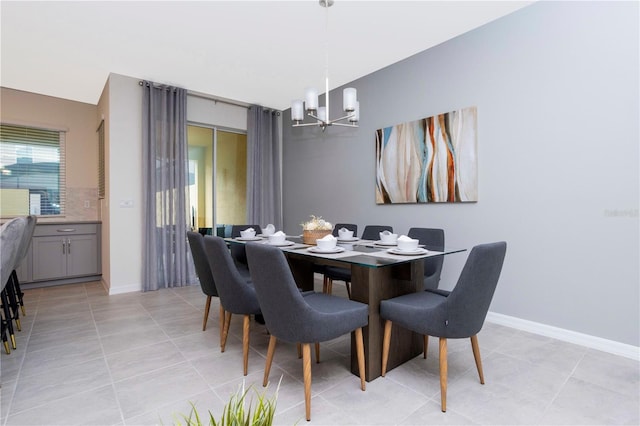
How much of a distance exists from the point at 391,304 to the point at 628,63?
2.42 meters

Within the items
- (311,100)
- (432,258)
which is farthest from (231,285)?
(432,258)

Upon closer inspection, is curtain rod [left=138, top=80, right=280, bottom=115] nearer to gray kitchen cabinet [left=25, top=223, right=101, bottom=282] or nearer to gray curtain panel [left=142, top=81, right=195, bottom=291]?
gray curtain panel [left=142, top=81, right=195, bottom=291]

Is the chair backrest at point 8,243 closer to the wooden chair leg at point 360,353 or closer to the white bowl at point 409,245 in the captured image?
the wooden chair leg at point 360,353

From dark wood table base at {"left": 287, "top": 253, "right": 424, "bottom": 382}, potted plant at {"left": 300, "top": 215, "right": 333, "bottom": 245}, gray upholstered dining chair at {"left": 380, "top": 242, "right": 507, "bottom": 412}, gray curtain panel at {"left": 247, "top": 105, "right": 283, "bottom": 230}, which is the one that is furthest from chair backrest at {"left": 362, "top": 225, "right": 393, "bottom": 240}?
gray curtain panel at {"left": 247, "top": 105, "right": 283, "bottom": 230}

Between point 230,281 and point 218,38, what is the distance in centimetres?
257

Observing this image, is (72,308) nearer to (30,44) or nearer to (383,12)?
(30,44)

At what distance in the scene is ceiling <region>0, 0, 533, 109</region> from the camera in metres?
2.84

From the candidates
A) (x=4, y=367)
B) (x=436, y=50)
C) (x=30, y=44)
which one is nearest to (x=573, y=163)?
(x=436, y=50)

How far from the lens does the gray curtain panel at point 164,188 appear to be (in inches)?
170

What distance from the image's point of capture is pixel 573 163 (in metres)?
2.57

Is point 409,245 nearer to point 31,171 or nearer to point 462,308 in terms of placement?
point 462,308

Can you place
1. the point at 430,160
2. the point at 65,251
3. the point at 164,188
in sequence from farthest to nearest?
the point at 65,251 → the point at 164,188 → the point at 430,160

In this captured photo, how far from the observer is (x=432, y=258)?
110 inches

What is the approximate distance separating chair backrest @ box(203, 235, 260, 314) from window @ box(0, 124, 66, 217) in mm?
4229
